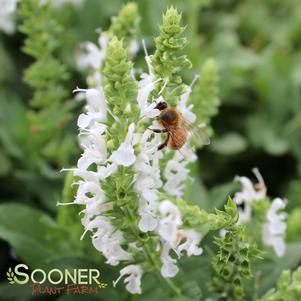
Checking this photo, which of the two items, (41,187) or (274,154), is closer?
(41,187)

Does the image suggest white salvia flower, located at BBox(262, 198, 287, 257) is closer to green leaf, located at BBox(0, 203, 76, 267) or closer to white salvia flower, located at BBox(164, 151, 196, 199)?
white salvia flower, located at BBox(164, 151, 196, 199)

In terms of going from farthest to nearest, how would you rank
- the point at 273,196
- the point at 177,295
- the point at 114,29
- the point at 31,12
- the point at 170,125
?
the point at 273,196, the point at 31,12, the point at 114,29, the point at 177,295, the point at 170,125

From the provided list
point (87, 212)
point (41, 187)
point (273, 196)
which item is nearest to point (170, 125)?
point (87, 212)

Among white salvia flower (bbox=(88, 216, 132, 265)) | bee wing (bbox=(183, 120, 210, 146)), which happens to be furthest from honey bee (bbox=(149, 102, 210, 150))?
white salvia flower (bbox=(88, 216, 132, 265))

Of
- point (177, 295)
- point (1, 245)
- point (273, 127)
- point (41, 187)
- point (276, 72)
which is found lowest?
point (177, 295)

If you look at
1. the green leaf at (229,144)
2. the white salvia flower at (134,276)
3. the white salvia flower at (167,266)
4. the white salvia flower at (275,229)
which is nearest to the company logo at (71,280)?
the white salvia flower at (134,276)

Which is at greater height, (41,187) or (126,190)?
(41,187)

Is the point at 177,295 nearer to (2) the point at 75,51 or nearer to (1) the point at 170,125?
(1) the point at 170,125
